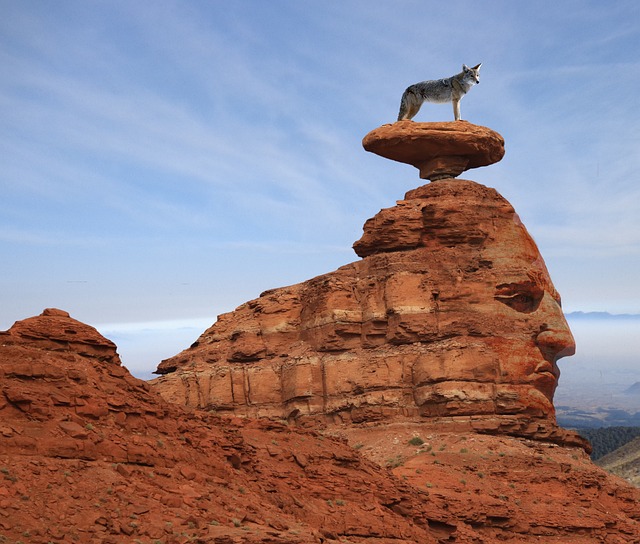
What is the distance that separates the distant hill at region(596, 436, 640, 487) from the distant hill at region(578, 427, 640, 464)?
51.9ft

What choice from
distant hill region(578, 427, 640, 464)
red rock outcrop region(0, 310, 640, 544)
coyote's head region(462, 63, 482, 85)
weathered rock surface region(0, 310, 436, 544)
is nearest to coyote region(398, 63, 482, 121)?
coyote's head region(462, 63, 482, 85)

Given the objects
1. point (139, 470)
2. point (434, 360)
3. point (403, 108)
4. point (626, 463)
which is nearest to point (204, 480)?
point (139, 470)

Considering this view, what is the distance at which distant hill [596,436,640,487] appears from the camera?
81.6 metres

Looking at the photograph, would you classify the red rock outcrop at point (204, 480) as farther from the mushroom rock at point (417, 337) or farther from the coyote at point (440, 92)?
the coyote at point (440, 92)

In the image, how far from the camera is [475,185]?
54000 millimetres

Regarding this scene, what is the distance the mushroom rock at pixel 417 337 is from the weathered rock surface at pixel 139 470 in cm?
1279

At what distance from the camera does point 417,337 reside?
1982 inches

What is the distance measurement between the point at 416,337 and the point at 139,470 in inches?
957

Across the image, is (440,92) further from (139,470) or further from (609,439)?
(609,439)

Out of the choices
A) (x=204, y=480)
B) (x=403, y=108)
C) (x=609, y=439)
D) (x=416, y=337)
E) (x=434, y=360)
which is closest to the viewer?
(x=204, y=480)

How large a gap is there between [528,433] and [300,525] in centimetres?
2172

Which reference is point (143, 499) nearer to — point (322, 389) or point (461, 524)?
point (461, 524)

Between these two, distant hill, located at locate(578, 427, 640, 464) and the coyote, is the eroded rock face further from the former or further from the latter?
distant hill, located at locate(578, 427, 640, 464)

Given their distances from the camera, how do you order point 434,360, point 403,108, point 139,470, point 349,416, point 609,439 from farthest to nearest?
point 609,439, point 403,108, point 349,416, point 434,360, point 139,470
